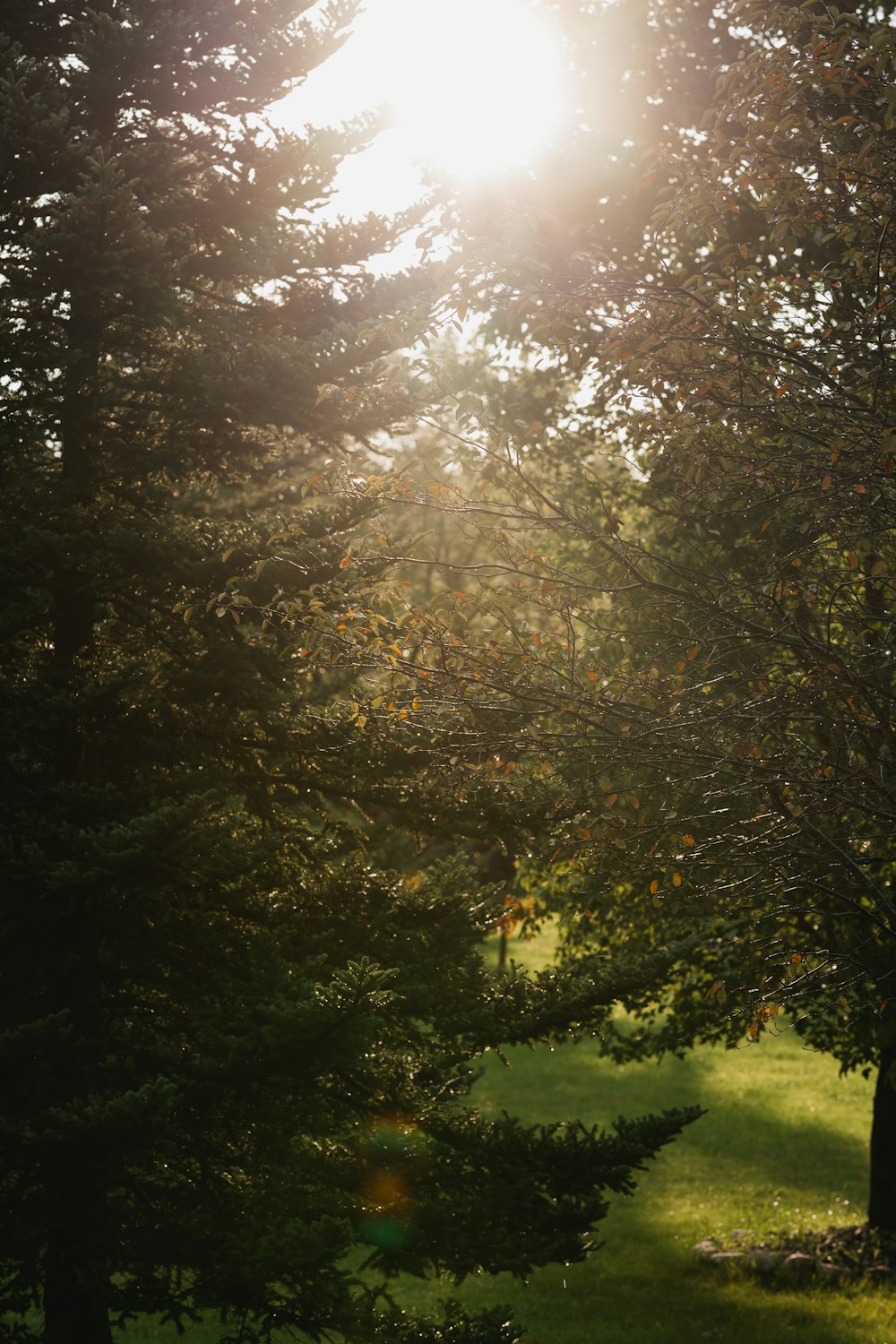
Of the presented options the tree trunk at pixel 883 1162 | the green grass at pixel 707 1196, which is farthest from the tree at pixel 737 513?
the tree trunk at pixel 883 1162

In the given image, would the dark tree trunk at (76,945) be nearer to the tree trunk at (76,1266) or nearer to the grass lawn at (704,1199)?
the tree trunk at (76,1266)

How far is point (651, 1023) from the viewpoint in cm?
1283

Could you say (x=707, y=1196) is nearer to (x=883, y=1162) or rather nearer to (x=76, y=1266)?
(x=883, y=1162)

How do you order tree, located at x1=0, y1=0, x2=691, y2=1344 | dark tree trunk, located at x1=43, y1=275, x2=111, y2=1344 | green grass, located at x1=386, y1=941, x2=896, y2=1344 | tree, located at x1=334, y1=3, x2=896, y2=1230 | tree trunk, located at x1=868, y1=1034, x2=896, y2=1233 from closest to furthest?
1. tree, located at x1=334, y1=3, x2=896, y2=1230
2. tree, located at x1=0, y1=0, x2=691, y2=1344
3. dark tree trunk, located at x1=43, y1=275, x2=111, y2=1344
4. green grass, located at x1=386, y1=941, x2=896, y2=1344
5. tree trunk, located at x1=868, y1=1034, x2=896, y2=1233

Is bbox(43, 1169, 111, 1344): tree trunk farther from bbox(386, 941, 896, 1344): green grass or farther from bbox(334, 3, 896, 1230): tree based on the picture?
bbox(386, 941, 896, 1344): green grass

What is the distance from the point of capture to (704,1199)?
15.7m

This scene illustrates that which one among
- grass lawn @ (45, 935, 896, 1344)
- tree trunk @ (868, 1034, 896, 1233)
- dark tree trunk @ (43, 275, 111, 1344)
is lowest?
grass lawn @ (45, 935, 896, 1344)

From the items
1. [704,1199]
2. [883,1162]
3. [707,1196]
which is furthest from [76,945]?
[707,1196]

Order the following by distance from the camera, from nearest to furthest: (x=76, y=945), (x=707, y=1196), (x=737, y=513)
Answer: (x=737, y=513) → (x=76, y=945) → (x=707, y=1196)

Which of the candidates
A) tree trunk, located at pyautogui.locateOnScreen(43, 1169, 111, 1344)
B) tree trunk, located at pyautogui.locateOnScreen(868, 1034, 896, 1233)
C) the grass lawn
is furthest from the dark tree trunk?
tree trunk, located at pyautogui.locateOnScreen(868, 1034, 896, 1233)

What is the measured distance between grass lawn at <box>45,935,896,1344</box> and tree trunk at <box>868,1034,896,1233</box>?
104 centimetres

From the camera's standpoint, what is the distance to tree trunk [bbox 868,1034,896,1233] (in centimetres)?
1205

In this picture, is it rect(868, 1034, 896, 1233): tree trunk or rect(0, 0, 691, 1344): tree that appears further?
rect(868, 1034, 896, 1233): tree trunk

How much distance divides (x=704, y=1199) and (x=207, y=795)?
1202cm
